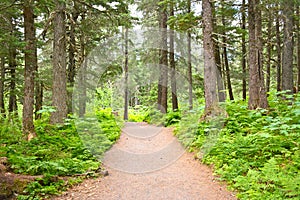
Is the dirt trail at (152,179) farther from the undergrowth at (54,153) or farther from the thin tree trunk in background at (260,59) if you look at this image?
the thin tree trunk in background at (260,59)

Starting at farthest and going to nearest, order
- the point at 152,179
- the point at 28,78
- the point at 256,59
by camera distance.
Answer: the point at 256,59, the point at 28,78, the point at 152,179

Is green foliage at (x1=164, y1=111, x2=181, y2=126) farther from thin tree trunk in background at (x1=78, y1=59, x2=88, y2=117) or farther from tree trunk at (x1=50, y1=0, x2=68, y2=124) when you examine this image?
tree trunk at (x1=50, y1=0, x2=68, y2=124)

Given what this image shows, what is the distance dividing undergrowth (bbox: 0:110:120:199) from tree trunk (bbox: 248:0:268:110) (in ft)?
17.0

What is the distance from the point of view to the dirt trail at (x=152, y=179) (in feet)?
16.5

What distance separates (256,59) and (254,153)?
3.86 meters

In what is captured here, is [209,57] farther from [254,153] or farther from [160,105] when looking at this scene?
[160,105]

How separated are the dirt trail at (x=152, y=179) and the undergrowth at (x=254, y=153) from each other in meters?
0.36

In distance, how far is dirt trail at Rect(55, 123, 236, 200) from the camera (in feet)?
16.5

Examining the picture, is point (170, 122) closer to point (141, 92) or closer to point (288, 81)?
point (288, 81)

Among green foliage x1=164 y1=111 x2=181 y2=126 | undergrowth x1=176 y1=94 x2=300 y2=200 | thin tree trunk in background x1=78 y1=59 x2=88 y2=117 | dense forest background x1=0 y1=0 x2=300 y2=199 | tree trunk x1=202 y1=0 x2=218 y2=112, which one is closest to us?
undergrowth x1=176 y1=94 x2=300 y2=200

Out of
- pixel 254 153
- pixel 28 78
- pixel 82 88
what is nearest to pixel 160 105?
pixel 82 88

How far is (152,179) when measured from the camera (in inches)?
238

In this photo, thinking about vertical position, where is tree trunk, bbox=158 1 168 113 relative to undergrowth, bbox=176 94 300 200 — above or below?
above

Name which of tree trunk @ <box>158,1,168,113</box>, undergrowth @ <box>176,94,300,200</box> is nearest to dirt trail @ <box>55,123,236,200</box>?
undergrowth @ <box>176,94,300,200</box>
